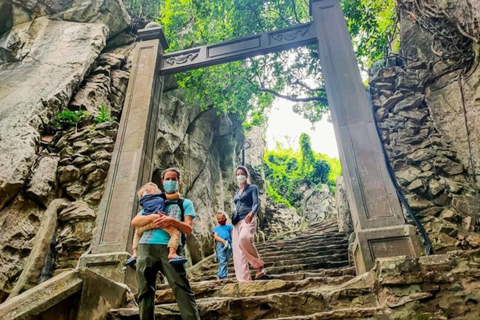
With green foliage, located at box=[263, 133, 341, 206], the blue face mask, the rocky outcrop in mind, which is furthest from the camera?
green foliage, located at box=[263, 133, 341, 206]

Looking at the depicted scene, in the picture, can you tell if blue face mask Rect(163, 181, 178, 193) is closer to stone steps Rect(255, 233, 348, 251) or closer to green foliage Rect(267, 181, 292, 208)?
stone steps Rect(255, 233, 348, 251)

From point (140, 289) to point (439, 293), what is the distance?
233cm

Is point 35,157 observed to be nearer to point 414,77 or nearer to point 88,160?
point 88,160

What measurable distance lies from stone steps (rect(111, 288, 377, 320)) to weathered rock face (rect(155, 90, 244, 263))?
208 inches

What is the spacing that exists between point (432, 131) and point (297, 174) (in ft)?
43.7

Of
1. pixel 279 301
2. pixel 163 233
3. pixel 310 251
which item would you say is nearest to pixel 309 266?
pixel 310 251

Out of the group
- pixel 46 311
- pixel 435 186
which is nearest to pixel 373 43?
pixel 435 186

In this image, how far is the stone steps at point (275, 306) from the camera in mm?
2734

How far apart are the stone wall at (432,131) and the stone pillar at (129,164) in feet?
15.7

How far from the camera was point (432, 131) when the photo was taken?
6.29m

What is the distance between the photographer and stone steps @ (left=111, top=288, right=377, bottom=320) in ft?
8.97

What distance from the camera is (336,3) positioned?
6.12m

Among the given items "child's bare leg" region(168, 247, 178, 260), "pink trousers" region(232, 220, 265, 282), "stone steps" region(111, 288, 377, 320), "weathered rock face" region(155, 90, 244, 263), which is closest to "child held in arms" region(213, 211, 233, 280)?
"pink trousers" region(232, 220, 265, 282)

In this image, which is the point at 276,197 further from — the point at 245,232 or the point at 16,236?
the point at 16,236
